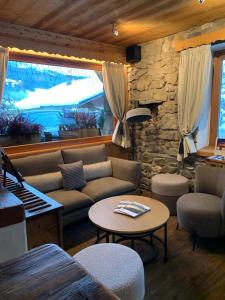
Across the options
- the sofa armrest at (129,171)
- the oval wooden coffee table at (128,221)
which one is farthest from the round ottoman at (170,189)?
the oval wooden coffee table at (128,221)

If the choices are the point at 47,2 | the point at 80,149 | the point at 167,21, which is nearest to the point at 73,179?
the point at 80,149

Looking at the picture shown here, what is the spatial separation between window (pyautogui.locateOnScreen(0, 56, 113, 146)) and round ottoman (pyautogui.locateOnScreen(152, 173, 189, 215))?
4.83 ft

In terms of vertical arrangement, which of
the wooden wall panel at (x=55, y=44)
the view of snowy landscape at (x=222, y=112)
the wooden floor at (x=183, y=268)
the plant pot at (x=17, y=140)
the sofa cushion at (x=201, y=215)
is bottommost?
the wooden floor at (x=183, y=268)

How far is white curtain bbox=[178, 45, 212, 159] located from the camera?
124 inches

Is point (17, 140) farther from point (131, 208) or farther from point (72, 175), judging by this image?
point (131, 208)

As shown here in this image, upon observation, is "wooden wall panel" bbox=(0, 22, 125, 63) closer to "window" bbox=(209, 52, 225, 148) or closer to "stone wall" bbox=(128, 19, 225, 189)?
"stone wall" bbox=(128, 19, 225, 189)

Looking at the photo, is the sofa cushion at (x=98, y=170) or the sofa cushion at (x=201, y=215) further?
the sofa cushion at (x=98, y=170)

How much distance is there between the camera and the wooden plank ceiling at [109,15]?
2.43 m

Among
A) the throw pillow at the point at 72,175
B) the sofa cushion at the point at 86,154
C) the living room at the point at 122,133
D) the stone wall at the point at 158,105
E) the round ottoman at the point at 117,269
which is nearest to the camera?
the round ottoman at the point at 117,269

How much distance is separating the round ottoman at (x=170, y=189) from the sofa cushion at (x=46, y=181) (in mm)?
1319

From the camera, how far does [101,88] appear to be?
412 centimetres

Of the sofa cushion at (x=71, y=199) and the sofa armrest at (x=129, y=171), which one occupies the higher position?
the sofa armrest at (x=129, y=171)

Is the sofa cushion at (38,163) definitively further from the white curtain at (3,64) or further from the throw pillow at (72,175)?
the white curtain at (3,64)

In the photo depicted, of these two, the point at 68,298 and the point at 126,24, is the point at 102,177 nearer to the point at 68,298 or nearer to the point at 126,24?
the point at 126,24
